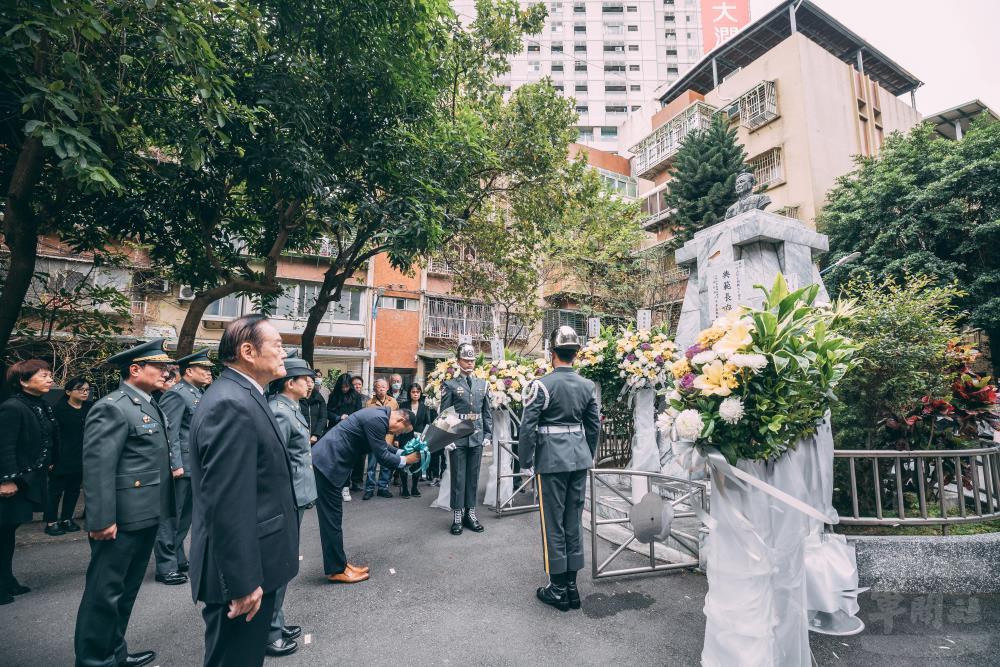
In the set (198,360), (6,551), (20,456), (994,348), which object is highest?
(994,348)

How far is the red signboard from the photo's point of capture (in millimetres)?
34812

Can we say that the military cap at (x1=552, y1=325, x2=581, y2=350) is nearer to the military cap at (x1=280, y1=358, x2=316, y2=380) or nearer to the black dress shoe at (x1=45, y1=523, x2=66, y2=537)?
the military cap at (x1=280, y1=358, x2=316, y2=380)

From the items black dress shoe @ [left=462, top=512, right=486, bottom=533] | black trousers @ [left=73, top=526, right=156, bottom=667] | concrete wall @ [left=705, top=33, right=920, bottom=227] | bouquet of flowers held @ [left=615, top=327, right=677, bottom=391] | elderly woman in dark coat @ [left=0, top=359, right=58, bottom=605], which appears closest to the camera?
black trousers @ [left=73, top=526, right=156, bottom=667]

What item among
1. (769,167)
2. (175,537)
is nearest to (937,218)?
(769,167)

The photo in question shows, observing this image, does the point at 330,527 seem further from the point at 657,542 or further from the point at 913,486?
the point at 913,486

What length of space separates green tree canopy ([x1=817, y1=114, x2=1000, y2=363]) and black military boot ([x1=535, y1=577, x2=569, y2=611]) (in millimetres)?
15330

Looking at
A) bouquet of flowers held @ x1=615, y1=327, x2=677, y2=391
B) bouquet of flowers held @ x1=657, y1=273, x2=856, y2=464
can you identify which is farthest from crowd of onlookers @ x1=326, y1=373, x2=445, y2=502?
bouquet of flowers held @ x1=657, y1=273, x2=856, y2=464

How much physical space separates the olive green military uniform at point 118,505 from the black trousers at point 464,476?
10.8 feet

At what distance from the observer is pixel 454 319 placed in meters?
24.5

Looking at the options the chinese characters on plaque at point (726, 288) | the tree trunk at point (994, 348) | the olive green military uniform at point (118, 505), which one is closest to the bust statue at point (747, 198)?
the chinese characters on plaque at point (726, 288)

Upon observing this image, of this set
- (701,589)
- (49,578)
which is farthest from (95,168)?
(701,589)

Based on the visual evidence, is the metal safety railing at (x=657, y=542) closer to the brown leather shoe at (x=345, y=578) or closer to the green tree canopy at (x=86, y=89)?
the brown leather shoe at (x=345, y=578)

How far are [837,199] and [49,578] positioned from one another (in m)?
23.5

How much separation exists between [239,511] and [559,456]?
2.63 metres
